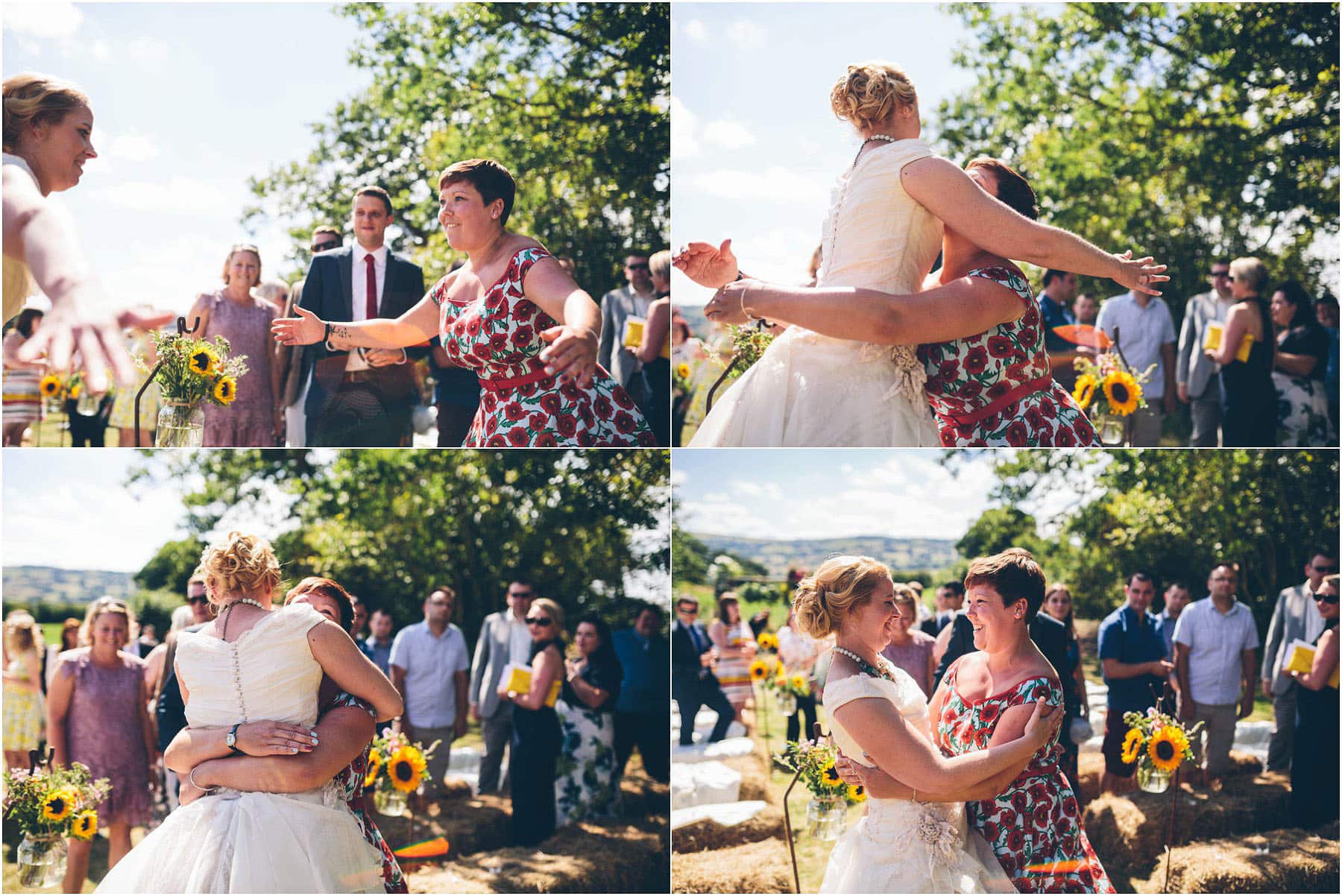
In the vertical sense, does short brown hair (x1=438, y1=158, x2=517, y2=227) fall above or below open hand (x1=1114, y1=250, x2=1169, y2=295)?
above

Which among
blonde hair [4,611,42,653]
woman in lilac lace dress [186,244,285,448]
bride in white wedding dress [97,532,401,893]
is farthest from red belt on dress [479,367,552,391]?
blonde hair [4,611,42,653]

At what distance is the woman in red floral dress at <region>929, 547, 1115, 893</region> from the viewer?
3.30 m

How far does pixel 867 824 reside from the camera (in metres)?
3.29

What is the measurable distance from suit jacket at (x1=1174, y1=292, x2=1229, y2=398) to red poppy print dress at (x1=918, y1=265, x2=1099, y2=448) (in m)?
2.08

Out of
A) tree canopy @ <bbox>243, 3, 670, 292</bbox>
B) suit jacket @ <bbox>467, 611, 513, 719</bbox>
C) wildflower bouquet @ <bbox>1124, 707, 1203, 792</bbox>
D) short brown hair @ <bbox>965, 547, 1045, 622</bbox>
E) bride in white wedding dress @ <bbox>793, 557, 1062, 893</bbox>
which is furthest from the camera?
tree canopy @ <bbox>243, 3, 670, 292</bbox>

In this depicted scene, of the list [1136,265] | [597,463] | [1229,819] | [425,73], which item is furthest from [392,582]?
[1229,819]

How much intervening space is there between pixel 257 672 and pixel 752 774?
1.95 metres

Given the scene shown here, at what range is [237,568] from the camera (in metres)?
3.46

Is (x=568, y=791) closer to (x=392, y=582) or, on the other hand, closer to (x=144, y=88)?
(x=392, y=582)

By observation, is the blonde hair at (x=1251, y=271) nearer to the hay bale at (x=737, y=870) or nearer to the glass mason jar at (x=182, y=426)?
the hay bale at (x=737, y=870)

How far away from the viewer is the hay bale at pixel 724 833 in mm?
4383

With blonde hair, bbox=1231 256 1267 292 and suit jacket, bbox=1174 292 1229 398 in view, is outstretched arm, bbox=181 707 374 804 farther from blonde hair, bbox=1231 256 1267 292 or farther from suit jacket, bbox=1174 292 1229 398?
blonde hair, bbox=1231 256 1267 292

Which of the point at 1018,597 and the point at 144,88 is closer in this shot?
the point at 1018,597

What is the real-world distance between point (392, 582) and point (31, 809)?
65.2 inches
